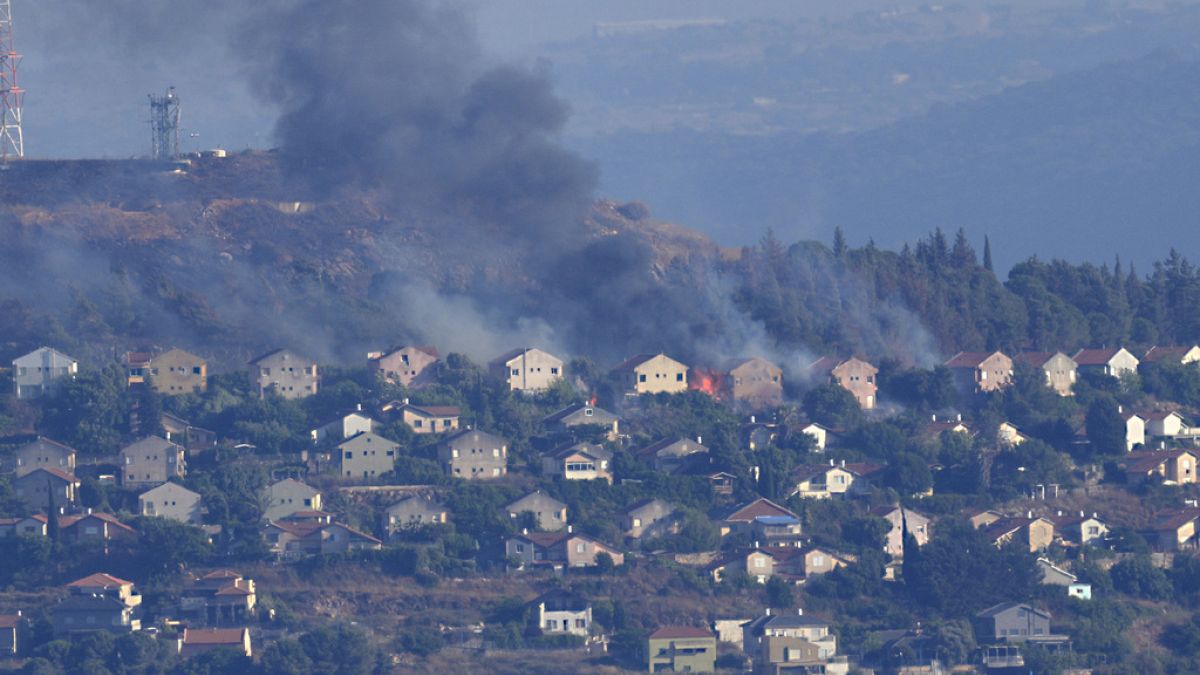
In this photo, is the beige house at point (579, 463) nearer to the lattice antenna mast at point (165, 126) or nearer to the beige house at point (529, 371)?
the beige house at point (529, 371)

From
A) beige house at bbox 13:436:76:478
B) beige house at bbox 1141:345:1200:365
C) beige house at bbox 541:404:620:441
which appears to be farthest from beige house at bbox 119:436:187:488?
beige house at bbox 1141:345:1200:365

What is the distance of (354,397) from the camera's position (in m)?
96.7

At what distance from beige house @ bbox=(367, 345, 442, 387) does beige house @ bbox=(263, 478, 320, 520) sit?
13.4 meters

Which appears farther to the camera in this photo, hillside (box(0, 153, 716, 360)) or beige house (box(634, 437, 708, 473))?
hillside (box(0, 153, 716, 360))

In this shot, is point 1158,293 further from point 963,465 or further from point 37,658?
point 37,658

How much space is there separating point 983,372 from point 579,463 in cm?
1749

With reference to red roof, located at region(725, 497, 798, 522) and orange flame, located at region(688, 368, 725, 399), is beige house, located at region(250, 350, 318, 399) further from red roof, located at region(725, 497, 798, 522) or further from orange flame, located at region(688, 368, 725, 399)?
red roof, located at region(725, 497, 798, 522)

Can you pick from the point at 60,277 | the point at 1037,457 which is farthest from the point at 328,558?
the point at 60,277

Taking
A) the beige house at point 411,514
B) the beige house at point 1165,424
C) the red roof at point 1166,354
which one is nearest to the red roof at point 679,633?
the beige house at point 411,514

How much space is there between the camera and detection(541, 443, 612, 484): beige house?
90625 millimetres

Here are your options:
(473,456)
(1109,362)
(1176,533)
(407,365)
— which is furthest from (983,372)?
(473,456)

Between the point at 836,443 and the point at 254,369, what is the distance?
56.1 feet

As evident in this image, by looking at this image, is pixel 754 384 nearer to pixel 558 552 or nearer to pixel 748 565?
pixel 748 565

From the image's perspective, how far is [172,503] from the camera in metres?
85.3
